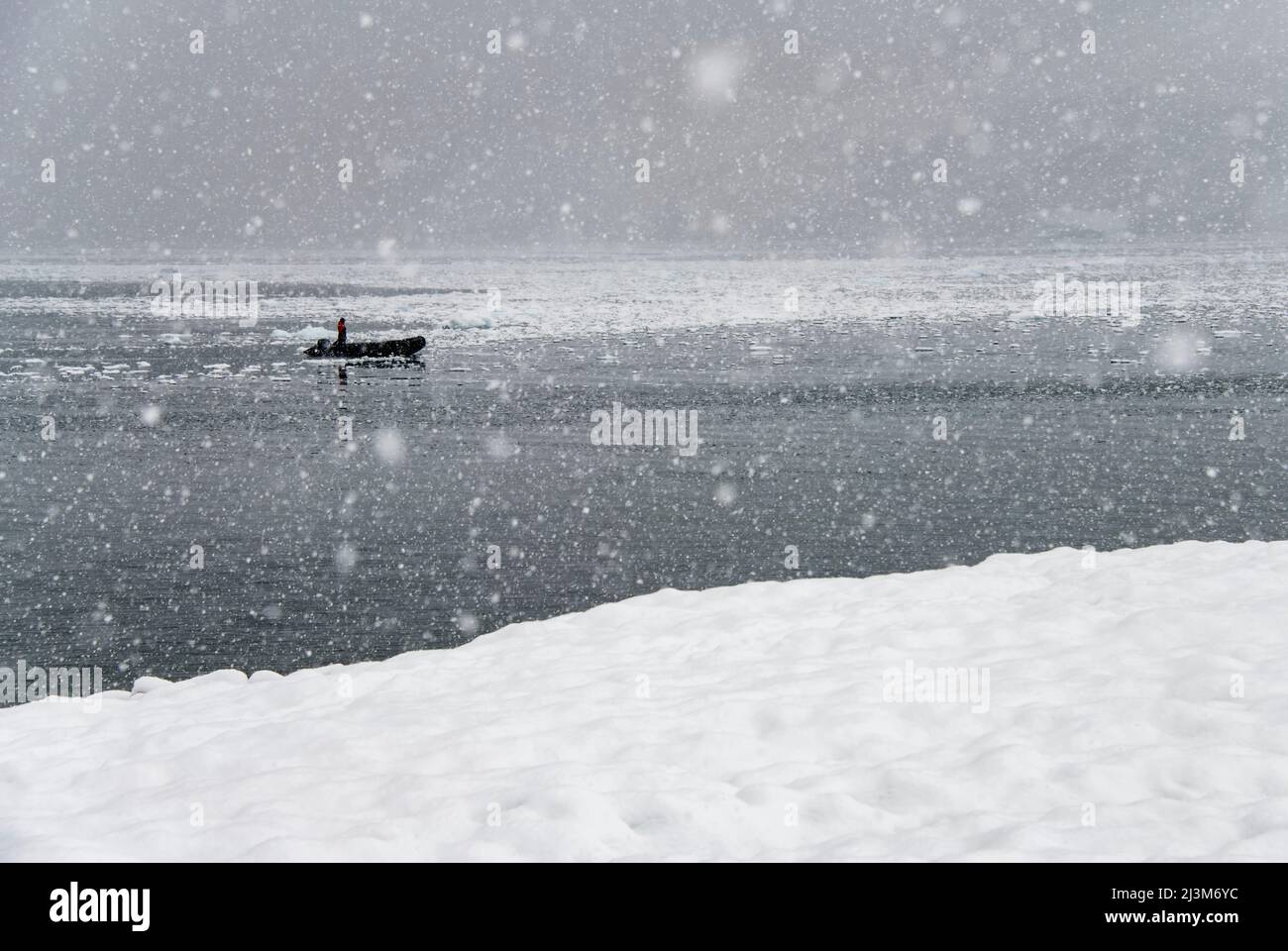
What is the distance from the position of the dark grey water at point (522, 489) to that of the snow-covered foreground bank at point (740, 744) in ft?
17.9

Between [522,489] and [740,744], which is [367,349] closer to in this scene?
[522,489]

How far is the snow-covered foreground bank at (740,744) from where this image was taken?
4.73 m

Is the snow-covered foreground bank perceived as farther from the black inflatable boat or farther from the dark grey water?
the black inflatable boat

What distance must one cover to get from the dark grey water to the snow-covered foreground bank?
5.46m

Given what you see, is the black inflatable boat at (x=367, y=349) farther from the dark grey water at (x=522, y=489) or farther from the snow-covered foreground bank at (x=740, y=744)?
the snow-covered foreground bank at (x=740, y=744)

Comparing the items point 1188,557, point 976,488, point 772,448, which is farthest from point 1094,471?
point 1188,557

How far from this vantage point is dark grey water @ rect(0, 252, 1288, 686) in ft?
45.8

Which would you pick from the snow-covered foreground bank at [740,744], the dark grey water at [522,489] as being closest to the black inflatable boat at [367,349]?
the dark grey water at [522,489]

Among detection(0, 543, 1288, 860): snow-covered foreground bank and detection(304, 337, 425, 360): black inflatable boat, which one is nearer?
detection(0, 543, 1288, 860): snow-covered foreground bank

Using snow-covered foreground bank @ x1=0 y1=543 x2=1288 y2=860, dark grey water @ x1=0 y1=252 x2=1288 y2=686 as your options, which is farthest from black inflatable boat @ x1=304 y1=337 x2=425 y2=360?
snow-covered foreground bank @ x1=0 y1=543 x2=1288 y2=860

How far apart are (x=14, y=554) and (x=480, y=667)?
1103 centimetres

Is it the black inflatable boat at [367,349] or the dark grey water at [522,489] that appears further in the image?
the black inflatable boat at [367,349]

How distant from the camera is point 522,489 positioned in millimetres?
20078
